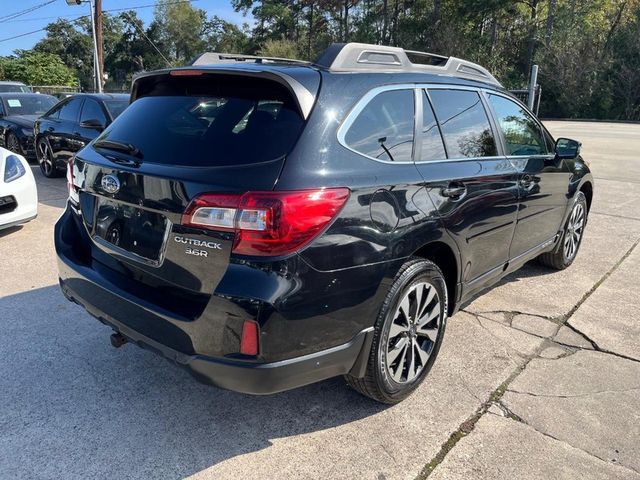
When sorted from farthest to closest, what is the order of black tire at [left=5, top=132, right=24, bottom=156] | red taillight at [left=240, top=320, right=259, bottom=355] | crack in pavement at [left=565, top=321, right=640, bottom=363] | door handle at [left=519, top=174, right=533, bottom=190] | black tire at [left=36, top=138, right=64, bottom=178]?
black tire at [left=5, top=132, right=24, bottom=156], black tire at [left=36, top=138, right=64, bottom=178], door handle at [left=519, top=174, right=533, bottom=190], crack in pavement at [left=565, top=321, right=640, bottom=363], red taillight at [left=240, top=320, right=259, bottom=355]

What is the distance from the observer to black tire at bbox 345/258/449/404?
256 cm

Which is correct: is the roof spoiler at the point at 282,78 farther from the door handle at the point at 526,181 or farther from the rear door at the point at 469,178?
the door handle at the point at 526,181

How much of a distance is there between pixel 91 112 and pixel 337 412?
300 inches

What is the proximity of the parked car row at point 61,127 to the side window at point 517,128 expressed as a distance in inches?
206

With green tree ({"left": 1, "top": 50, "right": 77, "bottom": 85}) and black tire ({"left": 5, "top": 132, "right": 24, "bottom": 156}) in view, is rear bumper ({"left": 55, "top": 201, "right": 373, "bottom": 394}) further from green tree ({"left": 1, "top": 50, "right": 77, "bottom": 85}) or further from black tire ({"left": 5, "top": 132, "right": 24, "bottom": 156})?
green tree ({"left": 1, "top": 50, "right": 77, "bottom": 85})

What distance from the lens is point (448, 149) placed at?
311cm

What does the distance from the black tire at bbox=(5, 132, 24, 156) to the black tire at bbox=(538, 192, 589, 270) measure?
35.6 feet

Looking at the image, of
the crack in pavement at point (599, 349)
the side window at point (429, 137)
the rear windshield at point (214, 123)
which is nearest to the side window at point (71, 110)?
the rear windshield at point (214, 123)

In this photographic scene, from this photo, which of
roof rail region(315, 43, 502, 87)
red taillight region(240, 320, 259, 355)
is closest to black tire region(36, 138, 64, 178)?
roof rail region(315, 43, 502, 87)

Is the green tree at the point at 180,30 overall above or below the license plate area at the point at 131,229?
above

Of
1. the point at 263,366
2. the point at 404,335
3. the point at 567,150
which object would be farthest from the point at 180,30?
the point at 263,366

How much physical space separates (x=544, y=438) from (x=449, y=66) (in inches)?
92.4

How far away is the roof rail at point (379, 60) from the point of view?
2.66 meters

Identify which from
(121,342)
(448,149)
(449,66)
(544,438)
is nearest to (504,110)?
(449,66)
